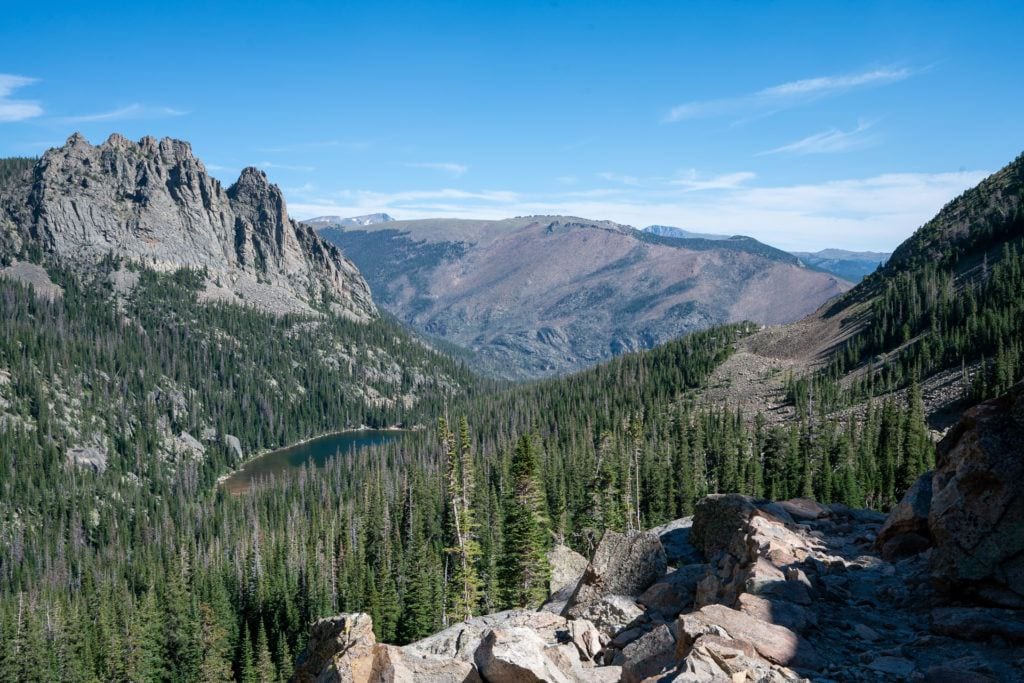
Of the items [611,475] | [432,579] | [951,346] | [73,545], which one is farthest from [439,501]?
[951,346]

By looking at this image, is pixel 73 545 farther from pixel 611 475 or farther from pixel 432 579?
pixel 611 475

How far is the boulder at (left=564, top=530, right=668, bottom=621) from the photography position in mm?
23844

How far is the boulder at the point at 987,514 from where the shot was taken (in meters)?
16.8

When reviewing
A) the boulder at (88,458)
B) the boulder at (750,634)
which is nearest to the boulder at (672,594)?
the boulder at (750,634)

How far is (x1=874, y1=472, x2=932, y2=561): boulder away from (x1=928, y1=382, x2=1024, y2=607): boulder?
4726 millimetres

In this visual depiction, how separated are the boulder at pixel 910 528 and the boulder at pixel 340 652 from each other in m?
18.8

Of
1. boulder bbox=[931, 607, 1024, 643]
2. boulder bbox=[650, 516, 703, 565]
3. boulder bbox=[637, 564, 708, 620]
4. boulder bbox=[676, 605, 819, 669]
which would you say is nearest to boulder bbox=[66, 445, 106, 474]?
boulder bbox=[650, 516, 703, 565]

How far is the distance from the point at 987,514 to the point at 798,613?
19.7 feet

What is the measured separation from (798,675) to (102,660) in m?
83.4

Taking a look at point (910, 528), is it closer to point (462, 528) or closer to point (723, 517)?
point (723, 517)

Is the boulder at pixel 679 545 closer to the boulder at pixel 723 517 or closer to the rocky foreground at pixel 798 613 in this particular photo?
the boulder at pixel 723 517

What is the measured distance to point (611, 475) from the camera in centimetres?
6900

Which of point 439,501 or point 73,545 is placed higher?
point 439,501

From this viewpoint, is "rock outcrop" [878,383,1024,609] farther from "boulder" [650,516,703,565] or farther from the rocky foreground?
"boulder" [650,516,703,565]
